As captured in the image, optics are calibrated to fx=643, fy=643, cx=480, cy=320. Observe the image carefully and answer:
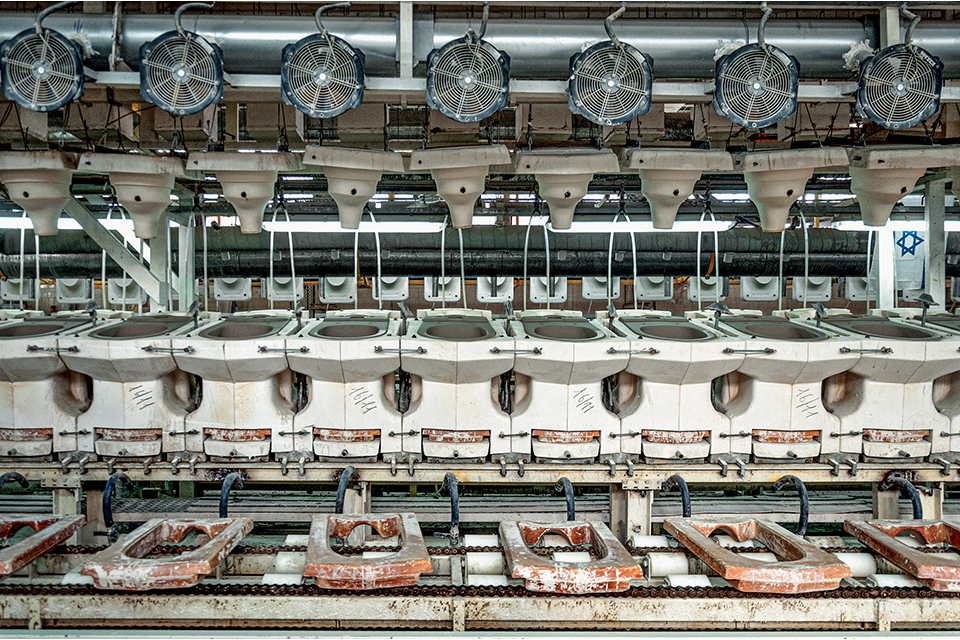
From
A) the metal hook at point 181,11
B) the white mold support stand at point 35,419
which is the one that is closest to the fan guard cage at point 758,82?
the metal hook at point 181,11

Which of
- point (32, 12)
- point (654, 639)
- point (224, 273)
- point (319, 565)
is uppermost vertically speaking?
point (32, 12)

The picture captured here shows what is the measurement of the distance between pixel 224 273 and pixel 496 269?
7.06ft

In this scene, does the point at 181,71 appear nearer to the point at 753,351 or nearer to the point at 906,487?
the point at 753,351

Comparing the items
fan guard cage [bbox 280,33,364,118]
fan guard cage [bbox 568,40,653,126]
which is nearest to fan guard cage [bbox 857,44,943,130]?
fan guard cage [bbox 568,40,653,126]

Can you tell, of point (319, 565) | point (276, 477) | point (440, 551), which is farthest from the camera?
point (276, 477)

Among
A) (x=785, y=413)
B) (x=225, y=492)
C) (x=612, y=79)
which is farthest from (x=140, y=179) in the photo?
(x=785, y=413)

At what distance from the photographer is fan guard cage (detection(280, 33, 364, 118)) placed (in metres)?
2.62

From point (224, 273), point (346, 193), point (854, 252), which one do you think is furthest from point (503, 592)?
point (854, 252)

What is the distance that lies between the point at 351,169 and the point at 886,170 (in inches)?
103

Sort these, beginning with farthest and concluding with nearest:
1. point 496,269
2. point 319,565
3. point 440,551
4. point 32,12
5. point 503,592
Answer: point 496,269, point 32,12, point 440,551, point 503,592, point 319,565

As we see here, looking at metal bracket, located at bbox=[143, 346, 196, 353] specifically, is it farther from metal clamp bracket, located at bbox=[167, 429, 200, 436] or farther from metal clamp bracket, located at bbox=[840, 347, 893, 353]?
metal clamp bracket, located at bbox=[840, 347, 893, 353]

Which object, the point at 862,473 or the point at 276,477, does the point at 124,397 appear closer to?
the point at 276,477

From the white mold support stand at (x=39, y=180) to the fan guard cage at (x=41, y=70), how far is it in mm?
481

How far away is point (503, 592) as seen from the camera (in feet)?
6.67
